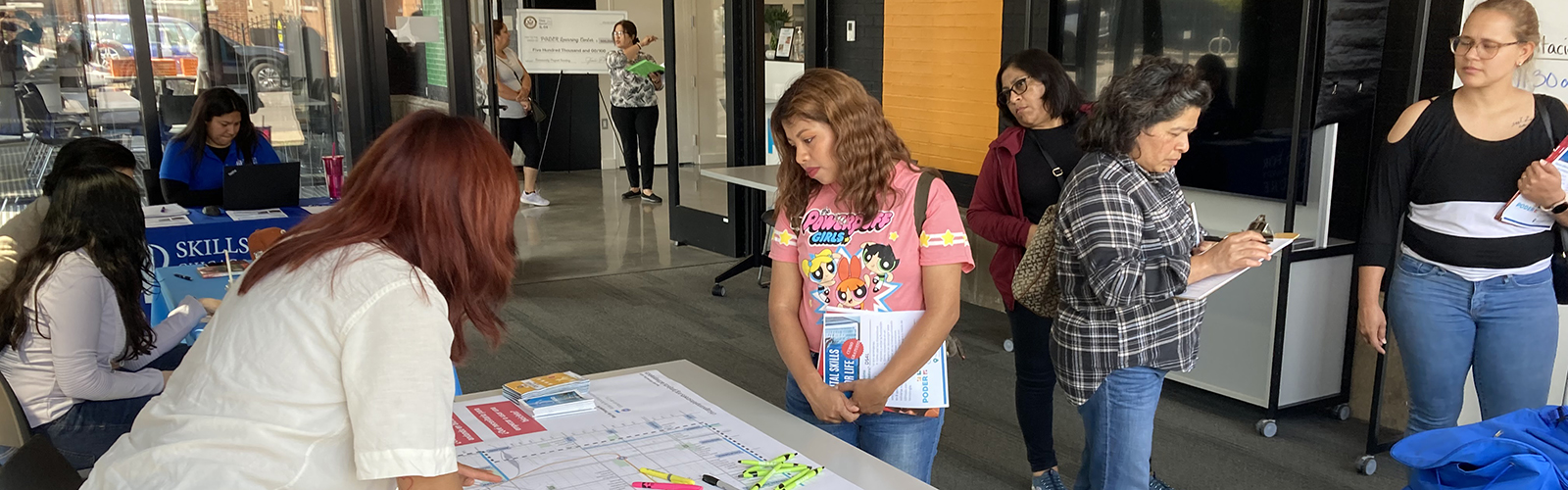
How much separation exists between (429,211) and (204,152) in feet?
13.4

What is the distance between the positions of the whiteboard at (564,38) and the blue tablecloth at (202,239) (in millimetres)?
3967

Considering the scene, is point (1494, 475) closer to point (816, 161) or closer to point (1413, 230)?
point (1413, 230)

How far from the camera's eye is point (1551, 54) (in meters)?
2.99

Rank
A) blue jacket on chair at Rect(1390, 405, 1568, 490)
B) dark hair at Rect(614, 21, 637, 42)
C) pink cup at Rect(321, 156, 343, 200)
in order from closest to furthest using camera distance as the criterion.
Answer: blue jacket on chair at Rect(1390, 405, 1568, 490) < pink cup at Rect(321, 156, 343, 200) < dark hair at Rect(614, 21, 637, 42)

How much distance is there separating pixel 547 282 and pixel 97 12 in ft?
8.44

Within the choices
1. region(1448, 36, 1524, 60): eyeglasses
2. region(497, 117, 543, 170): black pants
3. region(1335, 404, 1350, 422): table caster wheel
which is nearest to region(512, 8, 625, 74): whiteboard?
region(497, 117, 543, 170): black pants

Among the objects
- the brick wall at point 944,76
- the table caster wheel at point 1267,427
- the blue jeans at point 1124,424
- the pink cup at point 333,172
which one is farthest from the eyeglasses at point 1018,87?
the pink cup at point 333,172

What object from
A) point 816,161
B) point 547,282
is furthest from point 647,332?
point 816,161

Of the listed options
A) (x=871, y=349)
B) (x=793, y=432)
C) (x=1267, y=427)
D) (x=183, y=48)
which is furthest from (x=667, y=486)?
(x=183, y=48)

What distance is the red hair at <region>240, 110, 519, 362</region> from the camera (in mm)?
1224

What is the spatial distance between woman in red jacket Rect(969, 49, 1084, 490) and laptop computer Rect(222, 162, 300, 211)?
2.98 m

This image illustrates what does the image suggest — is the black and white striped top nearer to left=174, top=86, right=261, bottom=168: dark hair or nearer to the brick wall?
the brick wall

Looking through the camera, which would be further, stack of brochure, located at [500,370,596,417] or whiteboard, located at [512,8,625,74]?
whiteboard, located at [512,8,625,74]

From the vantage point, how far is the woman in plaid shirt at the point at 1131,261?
7.20ft
